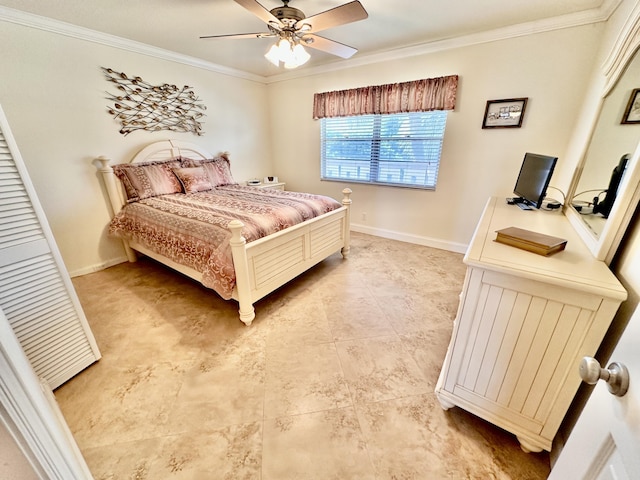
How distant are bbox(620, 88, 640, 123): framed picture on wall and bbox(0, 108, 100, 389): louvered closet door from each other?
282cm

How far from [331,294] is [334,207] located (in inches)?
37.8

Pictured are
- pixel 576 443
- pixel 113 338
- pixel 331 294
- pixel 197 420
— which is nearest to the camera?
pixel 576 443

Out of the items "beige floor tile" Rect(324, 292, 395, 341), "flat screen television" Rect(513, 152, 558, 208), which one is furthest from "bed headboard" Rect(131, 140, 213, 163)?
"flat screen television" Rect(513, 152, 558, 208)

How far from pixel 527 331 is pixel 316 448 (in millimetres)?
1074

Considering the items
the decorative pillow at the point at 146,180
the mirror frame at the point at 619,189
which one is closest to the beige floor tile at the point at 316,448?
the mirror frame at the point at 619,189

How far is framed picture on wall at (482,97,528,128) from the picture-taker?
260 centimetres

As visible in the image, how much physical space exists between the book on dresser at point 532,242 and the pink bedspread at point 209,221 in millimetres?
1569

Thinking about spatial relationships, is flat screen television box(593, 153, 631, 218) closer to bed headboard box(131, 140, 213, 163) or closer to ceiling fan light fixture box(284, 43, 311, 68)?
ceiling fan light fixture box(284, 43, 311, 68)

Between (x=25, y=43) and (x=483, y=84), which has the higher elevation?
(x=25, y=43)

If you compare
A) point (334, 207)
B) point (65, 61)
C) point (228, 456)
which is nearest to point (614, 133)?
point (334, 207)

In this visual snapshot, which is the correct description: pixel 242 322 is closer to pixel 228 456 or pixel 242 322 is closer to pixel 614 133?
pixel 228 456

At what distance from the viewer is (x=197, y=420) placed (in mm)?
1367

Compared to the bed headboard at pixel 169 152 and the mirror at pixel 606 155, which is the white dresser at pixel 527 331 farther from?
the bed headboard at pixel 169 152

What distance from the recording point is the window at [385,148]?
3234 mm
